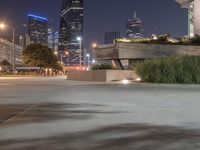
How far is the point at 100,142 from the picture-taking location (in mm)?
8250

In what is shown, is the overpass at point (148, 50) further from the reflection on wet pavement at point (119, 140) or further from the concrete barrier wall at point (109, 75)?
the reflection on wet pavement at point (119, 140)

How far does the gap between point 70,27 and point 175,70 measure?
163 meters

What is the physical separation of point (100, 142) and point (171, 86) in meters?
22.9

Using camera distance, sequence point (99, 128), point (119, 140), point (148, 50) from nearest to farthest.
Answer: point (119, 140) → point (99, 128) → point (148, 50)

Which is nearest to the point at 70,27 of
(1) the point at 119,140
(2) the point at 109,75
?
(2) the point at 109,75

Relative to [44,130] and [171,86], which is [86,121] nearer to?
[44,130]

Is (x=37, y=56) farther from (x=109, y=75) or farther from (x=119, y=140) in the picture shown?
(x=119, y=140)

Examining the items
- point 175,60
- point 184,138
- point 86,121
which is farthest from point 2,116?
point 175,60

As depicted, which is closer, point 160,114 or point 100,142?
point 100,142

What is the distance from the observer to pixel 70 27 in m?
194

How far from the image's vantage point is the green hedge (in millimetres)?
32531

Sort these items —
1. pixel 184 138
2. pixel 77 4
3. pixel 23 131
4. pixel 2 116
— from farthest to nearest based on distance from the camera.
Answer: pixel 77 4
pixel 2 116
pixel 23 131
pixel 184 138

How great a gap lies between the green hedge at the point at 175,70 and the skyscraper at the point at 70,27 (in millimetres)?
150723

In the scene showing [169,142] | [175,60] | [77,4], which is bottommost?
[169,142]
